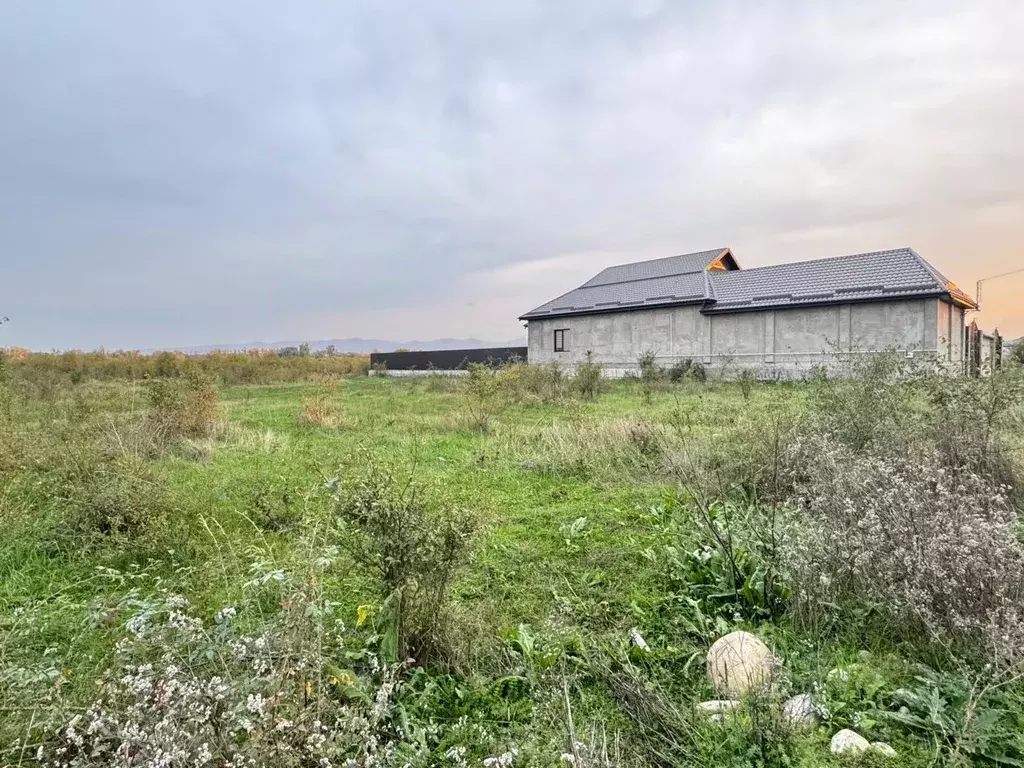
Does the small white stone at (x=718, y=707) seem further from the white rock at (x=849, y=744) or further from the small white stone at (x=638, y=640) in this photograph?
the small white stone at (x=638, y=640)

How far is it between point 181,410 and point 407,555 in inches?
312

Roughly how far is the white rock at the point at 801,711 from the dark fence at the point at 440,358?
92.9ft

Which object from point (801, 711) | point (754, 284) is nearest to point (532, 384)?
point (754, 284)

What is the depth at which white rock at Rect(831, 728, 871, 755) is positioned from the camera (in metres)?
2.02

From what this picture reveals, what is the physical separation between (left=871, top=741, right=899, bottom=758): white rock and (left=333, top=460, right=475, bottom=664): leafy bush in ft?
5.71

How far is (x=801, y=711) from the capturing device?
7.27 feet

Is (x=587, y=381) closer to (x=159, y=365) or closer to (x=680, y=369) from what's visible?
(x=680, y=369)

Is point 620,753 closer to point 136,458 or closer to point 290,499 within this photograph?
point 290,499

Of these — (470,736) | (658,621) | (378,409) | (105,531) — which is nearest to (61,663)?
(470,736)

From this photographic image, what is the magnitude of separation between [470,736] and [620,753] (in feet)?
2.04

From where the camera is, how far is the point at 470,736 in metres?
2.31

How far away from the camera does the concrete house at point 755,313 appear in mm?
18172

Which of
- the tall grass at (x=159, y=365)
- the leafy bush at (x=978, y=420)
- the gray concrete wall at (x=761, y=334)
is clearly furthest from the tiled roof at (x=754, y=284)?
the leafy bush at (x=978, y=420)

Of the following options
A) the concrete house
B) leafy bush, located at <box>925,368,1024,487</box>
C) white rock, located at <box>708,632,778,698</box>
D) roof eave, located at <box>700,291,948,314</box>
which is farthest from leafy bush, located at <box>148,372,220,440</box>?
roof eave, located at <box>700,291,948,314</box>
